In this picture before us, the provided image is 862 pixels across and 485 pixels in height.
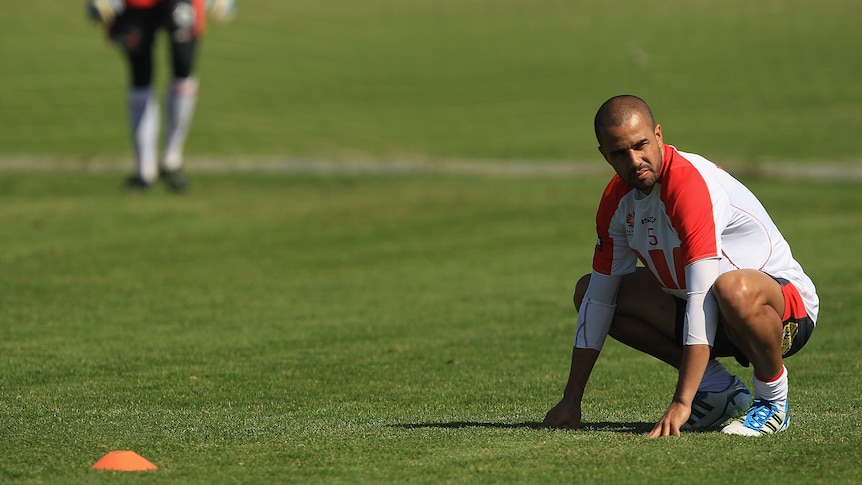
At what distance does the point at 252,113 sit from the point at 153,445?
25238 millimetres

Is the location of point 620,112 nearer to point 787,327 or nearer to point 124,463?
point 787,327

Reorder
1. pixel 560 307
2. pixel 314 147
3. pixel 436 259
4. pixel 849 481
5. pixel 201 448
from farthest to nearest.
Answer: pixel 314 147
pixel 436 259
pixel 560 307
pixel 201 448
pixel 849 481

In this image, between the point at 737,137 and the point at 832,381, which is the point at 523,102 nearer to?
the point at 737,137

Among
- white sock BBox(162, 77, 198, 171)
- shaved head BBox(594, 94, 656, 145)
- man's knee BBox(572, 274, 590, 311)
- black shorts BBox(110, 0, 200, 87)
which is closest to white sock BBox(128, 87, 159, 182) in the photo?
white sock BBox(162, 77, 198, 171)

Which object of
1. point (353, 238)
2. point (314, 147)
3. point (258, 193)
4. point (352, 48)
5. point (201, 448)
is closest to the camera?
A: point (201, 448)

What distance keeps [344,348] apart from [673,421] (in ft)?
11.1

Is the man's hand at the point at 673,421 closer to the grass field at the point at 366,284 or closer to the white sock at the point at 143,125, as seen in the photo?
the grass field at the point at 366,284

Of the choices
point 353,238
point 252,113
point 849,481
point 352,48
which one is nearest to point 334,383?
point 849,481

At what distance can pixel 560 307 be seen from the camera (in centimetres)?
1014

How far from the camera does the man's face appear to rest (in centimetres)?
540

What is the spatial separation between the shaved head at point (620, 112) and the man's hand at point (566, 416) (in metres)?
1.22

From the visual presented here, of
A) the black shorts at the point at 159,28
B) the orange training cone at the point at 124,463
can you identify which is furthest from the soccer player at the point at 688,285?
the black shorts at the point at 159,28

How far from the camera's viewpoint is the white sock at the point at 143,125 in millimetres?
16422

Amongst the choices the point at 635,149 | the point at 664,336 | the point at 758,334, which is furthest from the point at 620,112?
the point at 664,336
